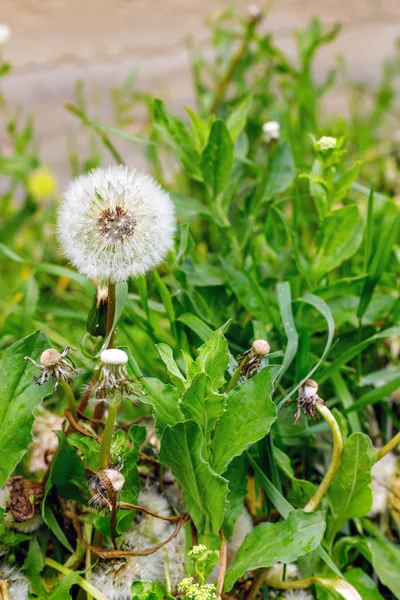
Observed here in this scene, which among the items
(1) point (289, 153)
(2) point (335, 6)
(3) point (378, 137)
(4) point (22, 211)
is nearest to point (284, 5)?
(2) point (335, 6)

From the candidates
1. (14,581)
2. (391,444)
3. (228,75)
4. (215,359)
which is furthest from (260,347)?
(228,75)

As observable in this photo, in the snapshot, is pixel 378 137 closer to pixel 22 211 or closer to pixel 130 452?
pixel 22 211

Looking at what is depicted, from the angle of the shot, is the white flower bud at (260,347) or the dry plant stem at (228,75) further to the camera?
the dry plant stem at (228,75)

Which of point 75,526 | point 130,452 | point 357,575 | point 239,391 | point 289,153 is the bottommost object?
point 357,575

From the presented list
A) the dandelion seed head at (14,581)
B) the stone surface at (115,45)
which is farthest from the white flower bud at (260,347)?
the stone surface at (115,45)

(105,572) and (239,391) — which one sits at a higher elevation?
(239,391)

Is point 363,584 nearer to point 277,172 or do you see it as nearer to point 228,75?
point 277,172

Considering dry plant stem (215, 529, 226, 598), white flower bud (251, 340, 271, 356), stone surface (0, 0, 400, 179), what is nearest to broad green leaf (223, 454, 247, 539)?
dry plant stem (215, 529, 226, 598)

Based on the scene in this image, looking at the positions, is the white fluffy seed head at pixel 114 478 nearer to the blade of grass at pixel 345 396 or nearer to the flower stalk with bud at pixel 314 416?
the flower stalk with bud at pixel 314 416
